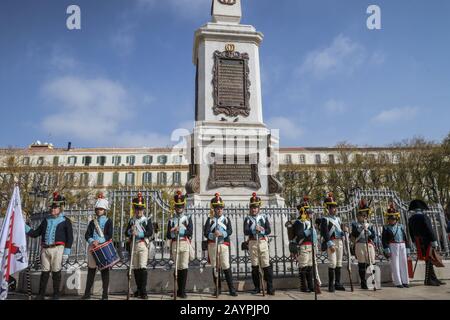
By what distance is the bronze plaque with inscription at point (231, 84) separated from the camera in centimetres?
1266

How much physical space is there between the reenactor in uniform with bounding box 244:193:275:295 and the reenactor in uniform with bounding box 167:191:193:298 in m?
1.50

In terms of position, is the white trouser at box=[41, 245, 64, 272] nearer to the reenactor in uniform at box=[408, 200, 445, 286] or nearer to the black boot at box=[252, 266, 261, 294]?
the black boot at box=[252, 266, 261, 294]

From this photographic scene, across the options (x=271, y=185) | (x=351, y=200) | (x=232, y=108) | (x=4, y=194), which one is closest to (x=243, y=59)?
(x=232, y=108)

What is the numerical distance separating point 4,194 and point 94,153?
106ft

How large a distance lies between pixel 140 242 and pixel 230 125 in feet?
19.5

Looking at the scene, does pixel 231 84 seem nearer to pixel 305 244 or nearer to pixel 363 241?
pixel 305 244

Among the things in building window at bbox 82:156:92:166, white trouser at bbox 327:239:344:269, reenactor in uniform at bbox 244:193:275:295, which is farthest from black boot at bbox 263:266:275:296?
building window at bbox 82:156:92:166

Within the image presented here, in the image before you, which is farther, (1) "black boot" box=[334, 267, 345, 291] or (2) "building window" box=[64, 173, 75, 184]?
(2) "building window" box=[64, 173, 75, 184]

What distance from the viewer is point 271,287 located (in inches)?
306

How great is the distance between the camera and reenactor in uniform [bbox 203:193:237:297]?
7.85m

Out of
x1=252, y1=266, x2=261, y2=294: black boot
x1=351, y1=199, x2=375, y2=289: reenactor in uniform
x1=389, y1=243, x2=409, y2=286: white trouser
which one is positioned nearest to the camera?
x1=252, y1=266, x2=261, y2=294: black boot

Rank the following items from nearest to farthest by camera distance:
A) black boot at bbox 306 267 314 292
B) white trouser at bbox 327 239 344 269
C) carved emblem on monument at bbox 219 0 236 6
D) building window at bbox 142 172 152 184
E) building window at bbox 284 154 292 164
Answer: black boot at bbox 306 267 314 292, white trouser at bbox 327 239 344 269, carved emblem on monument at bbox 219 0 236 6, building window at bbox 142 172 152 184, building window at bbox 284 154 292 164
